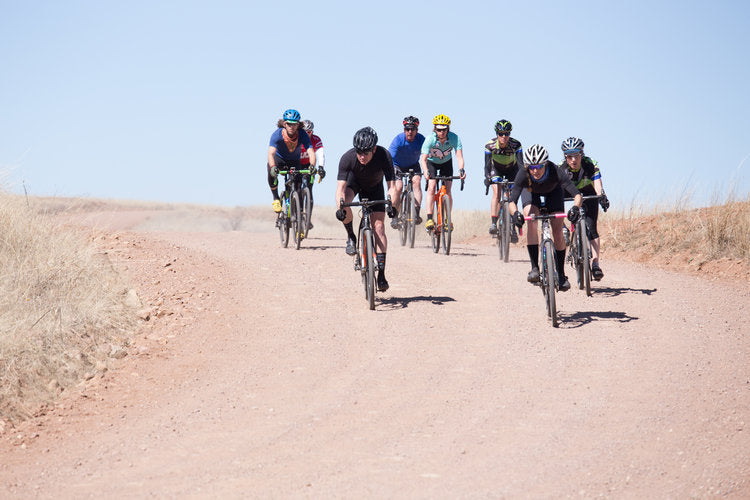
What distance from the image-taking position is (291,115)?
14.5 metres

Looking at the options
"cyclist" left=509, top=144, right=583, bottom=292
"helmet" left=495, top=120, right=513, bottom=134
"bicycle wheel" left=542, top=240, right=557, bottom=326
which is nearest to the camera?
"bicycle wheel" left=542, top=240, right=557, bottom=326

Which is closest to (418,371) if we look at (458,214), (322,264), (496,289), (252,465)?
(252,465)

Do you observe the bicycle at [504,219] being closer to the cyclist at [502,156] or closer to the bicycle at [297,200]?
the cyclist at [502,156]

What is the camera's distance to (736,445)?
646 cm

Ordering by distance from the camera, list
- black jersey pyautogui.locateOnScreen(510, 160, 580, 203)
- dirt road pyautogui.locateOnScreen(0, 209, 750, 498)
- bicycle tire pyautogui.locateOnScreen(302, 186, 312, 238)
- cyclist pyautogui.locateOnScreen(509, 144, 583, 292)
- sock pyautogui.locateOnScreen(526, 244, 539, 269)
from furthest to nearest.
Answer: bicycle tire pyautogui.locateOnScreen(302, 186, 312, 238), sock pyautogui.locateOnScreen(526, 244, 539, 269), black jersey pyautogui.locateOnScreen(510, 160, 580, 203), cyclist pyautogui.locateOnScreen(509, 144, 583, 292), dirt road pyautogui.locateOnScreen(0, 209, 750, 498)

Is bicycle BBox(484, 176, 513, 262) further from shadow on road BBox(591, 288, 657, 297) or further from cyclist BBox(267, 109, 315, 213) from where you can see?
cyclist BBox(267, 109, 315, 213)

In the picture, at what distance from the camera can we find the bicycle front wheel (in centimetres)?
1509

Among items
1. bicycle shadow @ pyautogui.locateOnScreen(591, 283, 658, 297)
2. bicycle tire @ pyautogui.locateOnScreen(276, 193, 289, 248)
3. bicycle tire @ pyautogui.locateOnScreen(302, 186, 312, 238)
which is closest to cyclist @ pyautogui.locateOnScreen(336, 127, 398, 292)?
bicycle shadow @ pyautogui.locateOnScreen(591, 283, 658, 297)

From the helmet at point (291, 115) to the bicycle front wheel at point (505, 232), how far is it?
13.1ft

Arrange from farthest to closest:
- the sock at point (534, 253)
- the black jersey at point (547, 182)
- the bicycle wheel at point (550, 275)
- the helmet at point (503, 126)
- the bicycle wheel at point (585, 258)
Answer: the helmet at point (503, 126) < the bicycle wheel at point (585, 258) < the sock at point (534, 253) < the black jersey at point (547, 182) < the bicycle wheel at point (550, 275)

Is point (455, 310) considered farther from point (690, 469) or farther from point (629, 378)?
point (690, 469)

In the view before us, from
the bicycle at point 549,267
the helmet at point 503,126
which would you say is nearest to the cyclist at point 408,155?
the helmet at point 503,126

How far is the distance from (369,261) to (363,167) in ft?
4.03

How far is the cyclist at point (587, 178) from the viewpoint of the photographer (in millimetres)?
11867
